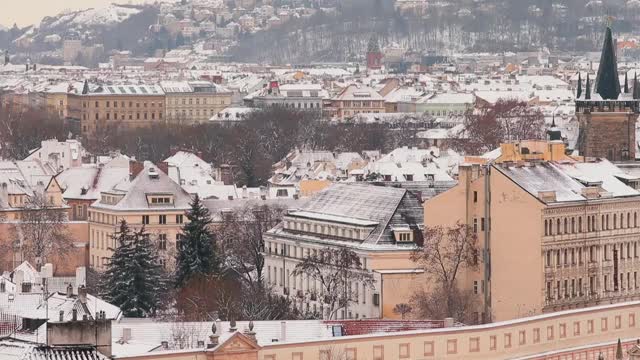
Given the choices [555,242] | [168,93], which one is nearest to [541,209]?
[555,242]

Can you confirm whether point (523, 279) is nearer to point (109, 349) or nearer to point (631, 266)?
point (631, 266)

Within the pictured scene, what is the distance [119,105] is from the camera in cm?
17788

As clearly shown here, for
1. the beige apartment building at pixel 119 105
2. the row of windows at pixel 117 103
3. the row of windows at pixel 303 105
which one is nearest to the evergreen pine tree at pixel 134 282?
the beige apartment building at pixel 119 105

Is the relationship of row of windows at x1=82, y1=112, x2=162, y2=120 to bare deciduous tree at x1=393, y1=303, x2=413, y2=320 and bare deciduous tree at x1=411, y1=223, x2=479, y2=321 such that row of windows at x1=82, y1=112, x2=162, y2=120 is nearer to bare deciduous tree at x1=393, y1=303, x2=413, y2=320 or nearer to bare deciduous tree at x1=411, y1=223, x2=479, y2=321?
bare deciduous tree at x1=411, y1=223, x2=479, y2=321

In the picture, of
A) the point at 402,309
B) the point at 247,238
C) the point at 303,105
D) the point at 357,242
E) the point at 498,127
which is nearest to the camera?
the point at 402,309

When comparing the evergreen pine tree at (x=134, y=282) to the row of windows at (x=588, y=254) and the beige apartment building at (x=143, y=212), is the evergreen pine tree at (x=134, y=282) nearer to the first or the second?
the row of windows at (x=588, y=254)

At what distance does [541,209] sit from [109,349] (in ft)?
96.5

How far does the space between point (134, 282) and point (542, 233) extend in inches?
393

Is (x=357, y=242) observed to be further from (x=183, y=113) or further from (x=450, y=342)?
(x=183, y=113)

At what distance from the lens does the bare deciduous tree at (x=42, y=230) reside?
78.6m

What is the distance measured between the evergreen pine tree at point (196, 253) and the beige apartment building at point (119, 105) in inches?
4008

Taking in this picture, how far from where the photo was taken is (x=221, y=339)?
1550 inches

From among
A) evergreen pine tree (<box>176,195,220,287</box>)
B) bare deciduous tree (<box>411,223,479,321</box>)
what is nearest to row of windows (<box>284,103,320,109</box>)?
evergreen pine tree (<box>176,195,220,287</box>)

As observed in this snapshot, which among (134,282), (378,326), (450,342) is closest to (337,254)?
(134,282)
